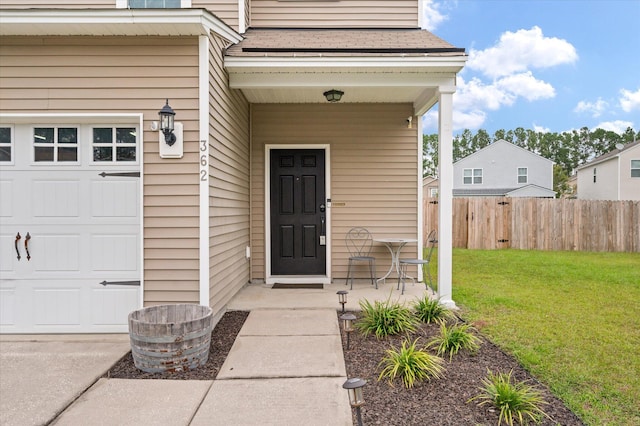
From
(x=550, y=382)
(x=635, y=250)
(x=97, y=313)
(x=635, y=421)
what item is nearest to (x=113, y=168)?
(x=97, y=313)

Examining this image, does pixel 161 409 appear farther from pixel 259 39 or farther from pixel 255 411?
pixel 259 39

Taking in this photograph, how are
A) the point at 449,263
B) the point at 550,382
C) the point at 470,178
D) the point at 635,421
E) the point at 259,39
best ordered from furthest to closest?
1. the point at 470,178
2. the point at 259,39
3. the point at 449,263
4. the point at 550,382
5. the point at 635,421

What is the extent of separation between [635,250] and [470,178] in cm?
1109

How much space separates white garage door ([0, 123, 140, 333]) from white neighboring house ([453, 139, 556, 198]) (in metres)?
19.4

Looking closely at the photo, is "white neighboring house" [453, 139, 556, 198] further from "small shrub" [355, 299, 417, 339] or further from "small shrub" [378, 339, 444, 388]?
"small shrub" [378, 339, 444, 388]

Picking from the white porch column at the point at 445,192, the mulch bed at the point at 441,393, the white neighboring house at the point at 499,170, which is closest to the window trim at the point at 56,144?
the mulch bed at the point at 441,393

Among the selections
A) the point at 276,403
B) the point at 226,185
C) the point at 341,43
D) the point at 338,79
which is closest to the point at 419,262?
the point at 338,79

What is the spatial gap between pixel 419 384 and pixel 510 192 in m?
19.9

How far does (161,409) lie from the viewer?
7.56 ft

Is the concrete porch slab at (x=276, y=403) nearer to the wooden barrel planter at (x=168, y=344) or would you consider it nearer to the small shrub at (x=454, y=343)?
the wooden barrel planter at (x=168, y=344)

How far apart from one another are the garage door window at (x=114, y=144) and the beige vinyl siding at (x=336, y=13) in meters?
3.04

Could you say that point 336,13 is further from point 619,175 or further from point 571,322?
point 619,175

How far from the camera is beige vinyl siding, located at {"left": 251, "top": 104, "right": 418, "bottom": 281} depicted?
587 cm

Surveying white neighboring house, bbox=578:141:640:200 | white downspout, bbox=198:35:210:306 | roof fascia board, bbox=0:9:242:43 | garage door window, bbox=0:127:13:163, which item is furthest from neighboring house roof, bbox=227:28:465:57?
white neighboring house, bbox=578:141:640:200
